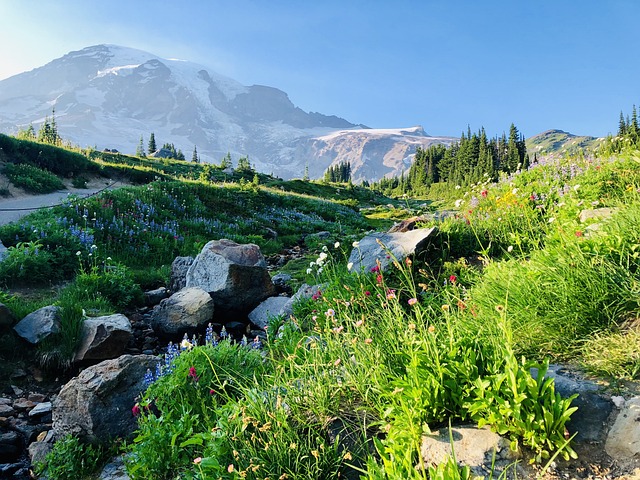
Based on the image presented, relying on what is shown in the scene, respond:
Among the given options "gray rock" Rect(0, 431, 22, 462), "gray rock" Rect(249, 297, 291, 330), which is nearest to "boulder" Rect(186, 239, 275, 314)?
"gray rock" Rect(249, 297, 291, 330)

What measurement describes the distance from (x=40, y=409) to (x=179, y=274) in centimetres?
478

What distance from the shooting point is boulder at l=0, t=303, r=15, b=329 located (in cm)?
623

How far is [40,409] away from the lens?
5117 millimetres

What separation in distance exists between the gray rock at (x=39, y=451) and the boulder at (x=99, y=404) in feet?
0.44

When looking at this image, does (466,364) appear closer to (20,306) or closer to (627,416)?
(627,416)

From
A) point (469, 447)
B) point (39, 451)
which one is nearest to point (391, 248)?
point (469, 447)

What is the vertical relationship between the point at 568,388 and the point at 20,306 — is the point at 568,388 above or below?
above

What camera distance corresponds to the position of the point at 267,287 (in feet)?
28.0

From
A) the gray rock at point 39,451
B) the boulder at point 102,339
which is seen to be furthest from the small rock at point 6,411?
the boulder at point 102,339

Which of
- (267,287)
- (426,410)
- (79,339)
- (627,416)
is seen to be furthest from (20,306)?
(627,416)

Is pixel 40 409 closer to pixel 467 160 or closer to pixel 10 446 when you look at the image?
pixel 10 446

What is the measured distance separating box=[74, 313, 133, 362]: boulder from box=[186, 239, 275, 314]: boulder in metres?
1.87

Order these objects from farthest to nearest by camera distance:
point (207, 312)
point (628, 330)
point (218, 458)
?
1. point (207, 312)
2. point (628, 330)
3. point (218, 458)

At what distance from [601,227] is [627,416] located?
7.90 feet
